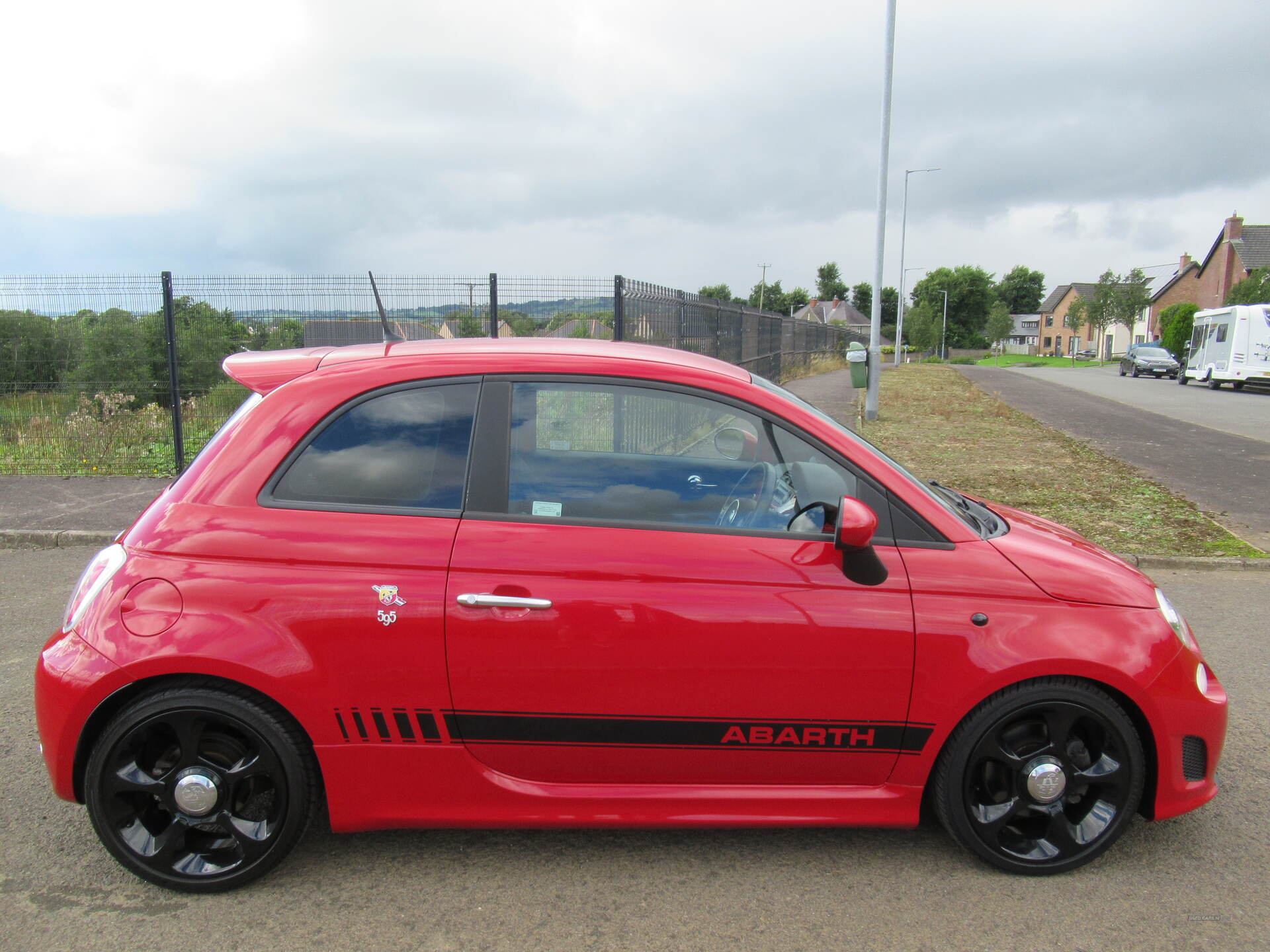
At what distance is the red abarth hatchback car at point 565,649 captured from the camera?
8.75 ft

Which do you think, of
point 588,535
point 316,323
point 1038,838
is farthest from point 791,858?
point 316,323

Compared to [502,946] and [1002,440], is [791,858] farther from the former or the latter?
[1002,440]

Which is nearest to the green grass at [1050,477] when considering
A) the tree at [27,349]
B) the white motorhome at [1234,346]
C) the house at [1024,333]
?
the tree at [27,349]

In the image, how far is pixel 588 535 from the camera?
2.71 metres

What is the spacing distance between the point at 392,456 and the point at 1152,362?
152 feet

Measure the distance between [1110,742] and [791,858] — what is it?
1070 mm

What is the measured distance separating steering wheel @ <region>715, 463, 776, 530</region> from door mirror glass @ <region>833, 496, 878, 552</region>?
321mm

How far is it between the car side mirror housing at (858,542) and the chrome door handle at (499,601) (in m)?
0.87

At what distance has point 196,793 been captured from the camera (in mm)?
2713

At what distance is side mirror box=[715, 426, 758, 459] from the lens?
10.0ft

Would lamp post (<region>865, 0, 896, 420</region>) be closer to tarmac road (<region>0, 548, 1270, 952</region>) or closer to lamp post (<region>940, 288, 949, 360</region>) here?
tarmac road (<region>0, 548, 1270, 952</region>)

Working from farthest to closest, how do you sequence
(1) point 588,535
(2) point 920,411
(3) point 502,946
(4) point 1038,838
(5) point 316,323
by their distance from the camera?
(2) point 920,411
(5) point 316,323
(4) point 1038,838
(1) point 588,535
(3) point 502,946

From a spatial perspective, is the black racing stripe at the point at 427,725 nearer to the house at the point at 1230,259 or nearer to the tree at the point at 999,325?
the house at the point at 1230,259

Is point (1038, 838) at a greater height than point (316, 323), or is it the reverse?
point (316, 323)
